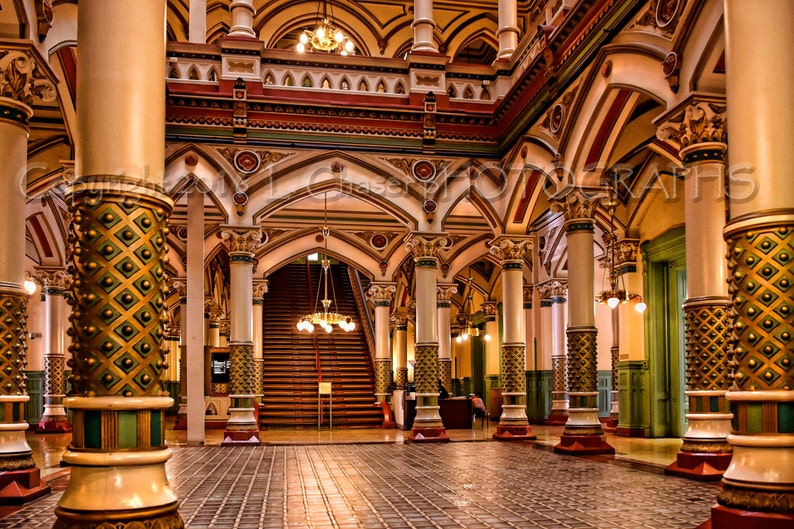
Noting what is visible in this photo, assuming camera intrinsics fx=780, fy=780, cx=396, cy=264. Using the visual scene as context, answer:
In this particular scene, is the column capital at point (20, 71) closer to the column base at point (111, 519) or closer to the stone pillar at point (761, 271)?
the column base at point (111, 519)

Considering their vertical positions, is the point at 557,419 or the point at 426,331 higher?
the point at 426,331

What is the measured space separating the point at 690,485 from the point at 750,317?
3.72 metres

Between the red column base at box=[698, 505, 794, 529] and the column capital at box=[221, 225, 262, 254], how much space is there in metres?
10.1

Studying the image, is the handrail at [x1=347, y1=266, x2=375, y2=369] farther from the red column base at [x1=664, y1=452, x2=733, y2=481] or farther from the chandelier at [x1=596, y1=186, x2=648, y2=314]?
the red column base at [x1=664, y1=452, x2=733, y2=481]

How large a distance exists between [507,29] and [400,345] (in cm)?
1173

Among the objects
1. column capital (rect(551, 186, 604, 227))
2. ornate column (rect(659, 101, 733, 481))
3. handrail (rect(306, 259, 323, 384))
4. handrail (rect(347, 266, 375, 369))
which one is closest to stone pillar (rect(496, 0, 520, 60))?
column capital (rect(551, 186, 604, 227))

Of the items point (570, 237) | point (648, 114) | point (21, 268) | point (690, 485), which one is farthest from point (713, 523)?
point (648, 114)

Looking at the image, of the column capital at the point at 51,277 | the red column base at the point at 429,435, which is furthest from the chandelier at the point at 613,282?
the column capital at the point at 51,277

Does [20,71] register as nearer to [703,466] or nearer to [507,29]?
[703,466]

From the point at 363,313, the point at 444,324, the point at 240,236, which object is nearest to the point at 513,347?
the point at 240,236

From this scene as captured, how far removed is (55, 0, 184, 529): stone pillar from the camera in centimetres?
322

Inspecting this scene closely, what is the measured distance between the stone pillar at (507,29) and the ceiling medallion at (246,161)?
4.72 meters

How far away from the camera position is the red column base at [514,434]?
13.9 m

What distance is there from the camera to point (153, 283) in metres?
3.42
